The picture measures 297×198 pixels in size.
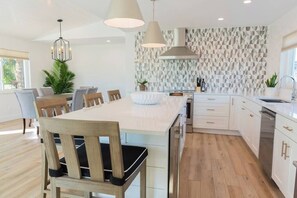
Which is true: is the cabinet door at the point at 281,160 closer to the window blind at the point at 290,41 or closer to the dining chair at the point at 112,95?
the window blind at the point at 290,41

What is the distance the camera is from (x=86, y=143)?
1.05m

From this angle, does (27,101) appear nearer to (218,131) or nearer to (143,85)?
(143,85)

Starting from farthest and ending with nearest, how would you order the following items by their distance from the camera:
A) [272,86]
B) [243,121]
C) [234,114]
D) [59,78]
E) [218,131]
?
1. [59,78]
2. [218,131]
3. [234,114]
4. [243,121]
5. [272,86]

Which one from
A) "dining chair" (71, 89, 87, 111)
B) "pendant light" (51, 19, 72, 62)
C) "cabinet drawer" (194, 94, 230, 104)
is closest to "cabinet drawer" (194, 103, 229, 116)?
"cabinet drawer" (194, 94, 230, 104)

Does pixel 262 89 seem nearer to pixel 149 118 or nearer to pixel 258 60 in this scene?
pixel 258 60

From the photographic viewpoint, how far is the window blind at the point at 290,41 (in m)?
3.02

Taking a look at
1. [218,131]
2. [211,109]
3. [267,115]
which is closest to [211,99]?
[211,109]

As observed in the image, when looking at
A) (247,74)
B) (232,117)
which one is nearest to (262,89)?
(247,74)

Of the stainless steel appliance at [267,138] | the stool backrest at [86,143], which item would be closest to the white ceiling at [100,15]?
the stainless steel appliance at [267,138]

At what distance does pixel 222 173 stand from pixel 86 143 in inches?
83.2

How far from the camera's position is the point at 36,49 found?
20.6ft

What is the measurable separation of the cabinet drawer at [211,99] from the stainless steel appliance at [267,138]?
1672mm

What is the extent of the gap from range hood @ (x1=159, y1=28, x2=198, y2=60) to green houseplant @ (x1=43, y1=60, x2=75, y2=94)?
3672mm

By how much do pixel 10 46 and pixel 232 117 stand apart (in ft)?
19.3
